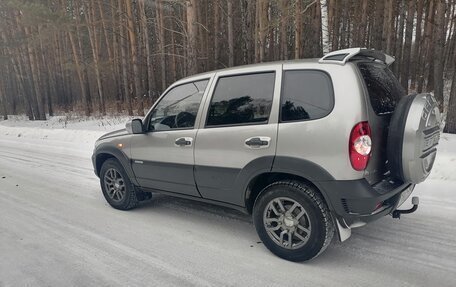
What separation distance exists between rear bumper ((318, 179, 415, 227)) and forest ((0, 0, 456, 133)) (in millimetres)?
11091

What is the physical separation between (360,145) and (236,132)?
4.01ft

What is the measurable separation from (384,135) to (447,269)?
4.44 ft

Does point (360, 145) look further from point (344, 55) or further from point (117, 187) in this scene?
point (117, 187)

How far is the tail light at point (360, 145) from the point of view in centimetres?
277

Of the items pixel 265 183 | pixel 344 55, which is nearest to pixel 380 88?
pixel 344 55

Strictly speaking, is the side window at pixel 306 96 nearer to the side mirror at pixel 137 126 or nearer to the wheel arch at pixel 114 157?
the side mirror at pixel 137 126

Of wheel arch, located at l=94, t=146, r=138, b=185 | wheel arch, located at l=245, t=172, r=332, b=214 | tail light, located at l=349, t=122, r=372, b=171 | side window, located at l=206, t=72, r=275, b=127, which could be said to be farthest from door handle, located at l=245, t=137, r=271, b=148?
wheel arch, located at l=94, t=146, r=138, b=185

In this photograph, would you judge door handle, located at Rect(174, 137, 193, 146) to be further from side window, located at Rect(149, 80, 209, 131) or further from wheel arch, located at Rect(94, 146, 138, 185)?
wheel arch, located at Rect(94, 146, 138, 185)

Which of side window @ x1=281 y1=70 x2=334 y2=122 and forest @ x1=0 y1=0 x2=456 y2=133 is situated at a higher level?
forest @ x1=0 y1=0 x2=456 y2=133

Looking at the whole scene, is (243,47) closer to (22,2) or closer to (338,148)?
(22,2)

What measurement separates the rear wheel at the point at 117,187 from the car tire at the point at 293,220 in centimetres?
217

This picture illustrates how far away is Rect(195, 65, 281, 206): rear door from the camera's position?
3.23 metres

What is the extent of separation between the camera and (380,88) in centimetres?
318

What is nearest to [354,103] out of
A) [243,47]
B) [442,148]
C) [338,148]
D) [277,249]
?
[338,148]
